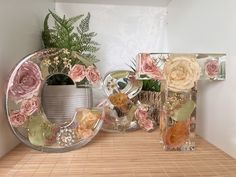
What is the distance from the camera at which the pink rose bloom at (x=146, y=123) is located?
3.08 ft

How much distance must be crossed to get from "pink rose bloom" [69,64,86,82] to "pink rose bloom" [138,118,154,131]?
1.01 feet

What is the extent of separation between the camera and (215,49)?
0.77 m

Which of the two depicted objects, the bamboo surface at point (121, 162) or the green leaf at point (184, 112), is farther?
the green leaf at point (184, 112)

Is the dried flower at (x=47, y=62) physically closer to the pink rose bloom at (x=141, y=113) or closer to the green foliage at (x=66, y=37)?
the green foliage at (x=66, y=37)

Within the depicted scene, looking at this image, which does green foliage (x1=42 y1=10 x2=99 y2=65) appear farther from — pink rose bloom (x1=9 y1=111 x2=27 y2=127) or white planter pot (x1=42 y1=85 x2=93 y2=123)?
pink rose bloom (x1=9 y1=111 x2=27 y2=127)

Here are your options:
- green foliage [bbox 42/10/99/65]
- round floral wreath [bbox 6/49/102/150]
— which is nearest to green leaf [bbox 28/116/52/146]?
round floral wreath [bbox 6/49/102/150]

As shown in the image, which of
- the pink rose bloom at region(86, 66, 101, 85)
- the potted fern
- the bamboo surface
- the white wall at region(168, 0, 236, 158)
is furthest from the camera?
the potted fern

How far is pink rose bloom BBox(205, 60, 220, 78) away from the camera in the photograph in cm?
72

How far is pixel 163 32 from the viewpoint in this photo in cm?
122

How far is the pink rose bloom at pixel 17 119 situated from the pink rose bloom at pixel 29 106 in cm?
1

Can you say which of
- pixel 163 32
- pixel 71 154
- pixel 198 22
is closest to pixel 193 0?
pixel 198 22

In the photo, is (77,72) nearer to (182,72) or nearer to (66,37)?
(66,37)

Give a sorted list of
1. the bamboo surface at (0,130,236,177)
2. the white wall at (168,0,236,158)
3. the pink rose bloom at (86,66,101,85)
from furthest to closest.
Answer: the pink rose bloom at (86,66,101,85) < the white wall at (168,0,236,158) < the bamboo surface at (0,130,236,177)

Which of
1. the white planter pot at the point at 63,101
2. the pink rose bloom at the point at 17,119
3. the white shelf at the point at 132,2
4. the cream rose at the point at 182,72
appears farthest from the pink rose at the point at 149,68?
the white shelf at the point at 132,2
